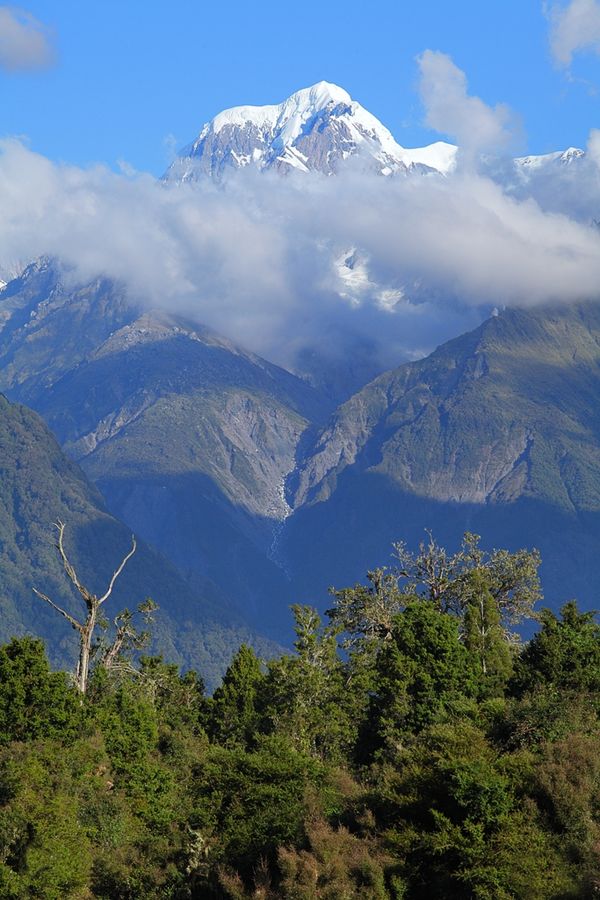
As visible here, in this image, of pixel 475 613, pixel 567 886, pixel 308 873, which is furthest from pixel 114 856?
pixel 475 613

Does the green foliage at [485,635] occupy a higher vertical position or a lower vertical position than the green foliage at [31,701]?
higher

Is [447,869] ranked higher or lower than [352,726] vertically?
lower

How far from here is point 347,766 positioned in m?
93.2

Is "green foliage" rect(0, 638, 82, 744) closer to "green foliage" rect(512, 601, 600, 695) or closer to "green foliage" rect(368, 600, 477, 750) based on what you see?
"green foliage" rect(368, 600, 477, 750)

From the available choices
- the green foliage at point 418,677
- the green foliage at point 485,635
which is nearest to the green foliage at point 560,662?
the green foliage at point 418,677

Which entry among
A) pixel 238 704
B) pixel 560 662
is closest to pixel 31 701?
pixel 238 704

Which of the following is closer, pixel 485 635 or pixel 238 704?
pixel 485 635

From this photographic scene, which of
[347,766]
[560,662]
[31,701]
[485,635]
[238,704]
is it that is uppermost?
[485,635]

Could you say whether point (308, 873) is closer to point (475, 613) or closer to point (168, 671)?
point (475, 613)

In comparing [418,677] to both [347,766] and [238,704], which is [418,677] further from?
[238,704]

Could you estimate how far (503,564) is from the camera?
4835 inches

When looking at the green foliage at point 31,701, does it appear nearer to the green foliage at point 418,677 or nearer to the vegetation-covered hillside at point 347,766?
the vegetation-covered hillside at point 347,766

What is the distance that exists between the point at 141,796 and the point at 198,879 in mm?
17436

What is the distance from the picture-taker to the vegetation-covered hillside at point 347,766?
201ft
